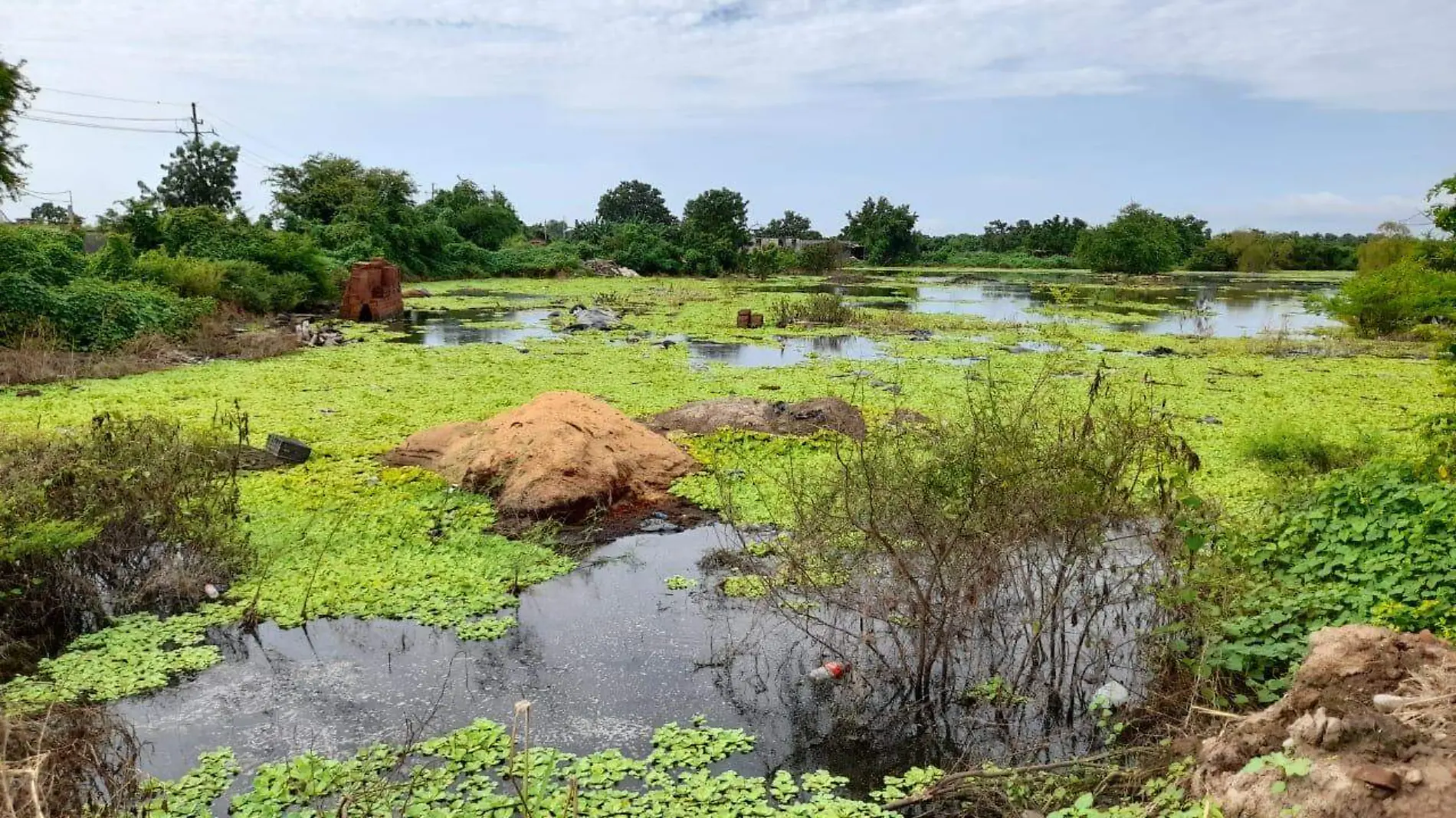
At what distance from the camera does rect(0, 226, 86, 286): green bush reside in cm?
1398

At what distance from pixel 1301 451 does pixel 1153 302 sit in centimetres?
2735

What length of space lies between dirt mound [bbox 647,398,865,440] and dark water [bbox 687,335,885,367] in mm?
5235

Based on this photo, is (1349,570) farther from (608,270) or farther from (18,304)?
(608,270)

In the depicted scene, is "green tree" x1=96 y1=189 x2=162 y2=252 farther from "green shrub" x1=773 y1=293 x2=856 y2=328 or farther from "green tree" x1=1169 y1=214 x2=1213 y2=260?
"green tree" x1=1169 y1=214 x2=1213 y2=260

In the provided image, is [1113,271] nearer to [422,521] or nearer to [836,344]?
[836,344]

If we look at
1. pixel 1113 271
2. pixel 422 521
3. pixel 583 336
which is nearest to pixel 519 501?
pixel 422 521

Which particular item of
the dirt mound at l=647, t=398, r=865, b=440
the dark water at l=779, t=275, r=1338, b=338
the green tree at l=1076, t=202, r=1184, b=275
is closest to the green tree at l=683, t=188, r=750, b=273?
the dark water at l=779, t=275, r=1338, b=338

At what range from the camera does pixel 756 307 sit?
27594 mm

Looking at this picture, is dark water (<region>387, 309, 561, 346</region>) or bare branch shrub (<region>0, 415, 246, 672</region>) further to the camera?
dark water (<region>387, 309, 561, 346</region>)

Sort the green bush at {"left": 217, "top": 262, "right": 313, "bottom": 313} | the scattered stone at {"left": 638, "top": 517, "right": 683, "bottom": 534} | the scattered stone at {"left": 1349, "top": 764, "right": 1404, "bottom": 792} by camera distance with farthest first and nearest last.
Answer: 1. the green bush at {"left": 217, "top": 262, "right": 313, "bottom": 313}
2. the scattered stone at {"left": 638, "top": 517, "right": 683, "bottom": 534}
3. the scattered stone at {"left": 1349, "top": 764, "right": 1404, "bottom": 792}

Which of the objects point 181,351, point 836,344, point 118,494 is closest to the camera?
→ point 118,494

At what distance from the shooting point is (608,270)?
1773 inches

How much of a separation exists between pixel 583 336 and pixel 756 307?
29.2 feet

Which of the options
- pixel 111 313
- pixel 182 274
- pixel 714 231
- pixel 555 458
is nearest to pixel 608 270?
pixel 714 231
